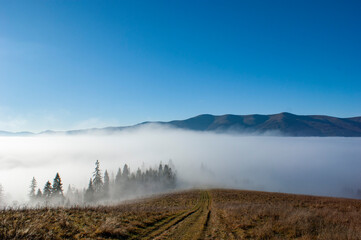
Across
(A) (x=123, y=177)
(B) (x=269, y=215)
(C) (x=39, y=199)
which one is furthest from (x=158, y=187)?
(B) (x=269, y=215)

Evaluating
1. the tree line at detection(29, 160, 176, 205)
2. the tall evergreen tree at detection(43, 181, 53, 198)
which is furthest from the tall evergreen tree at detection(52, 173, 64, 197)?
the tall evergreen tree at detection(43, 181, 53, 198)

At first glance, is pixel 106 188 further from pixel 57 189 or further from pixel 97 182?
pixel 57 189

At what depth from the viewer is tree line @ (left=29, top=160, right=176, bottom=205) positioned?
175ft

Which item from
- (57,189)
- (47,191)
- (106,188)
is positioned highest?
(57,189)

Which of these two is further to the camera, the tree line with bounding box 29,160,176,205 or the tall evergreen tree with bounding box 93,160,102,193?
the tall evergreen tree with bounding box 93,160,102,193

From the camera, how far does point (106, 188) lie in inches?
2869

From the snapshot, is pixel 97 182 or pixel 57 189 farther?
pixel 97 182

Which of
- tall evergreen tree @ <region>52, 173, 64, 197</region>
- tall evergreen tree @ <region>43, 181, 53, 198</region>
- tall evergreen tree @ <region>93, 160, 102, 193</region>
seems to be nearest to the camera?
tall evergreen tree @ <region>43, 181, 53, 198</region>

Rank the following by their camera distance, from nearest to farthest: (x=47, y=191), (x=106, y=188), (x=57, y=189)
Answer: (x=47, y=191) → (x=57, y=189) → (x=106, y=188)

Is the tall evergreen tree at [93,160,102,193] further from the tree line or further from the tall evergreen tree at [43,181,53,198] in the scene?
the tall evergreen tree at [43,181,53,198]

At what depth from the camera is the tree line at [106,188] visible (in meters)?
53.4

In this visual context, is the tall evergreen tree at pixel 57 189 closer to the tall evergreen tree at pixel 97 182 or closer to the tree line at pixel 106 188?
the tree line at pixel 106 188

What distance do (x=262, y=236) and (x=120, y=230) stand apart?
8.28 m

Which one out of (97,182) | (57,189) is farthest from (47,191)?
(97,182)
